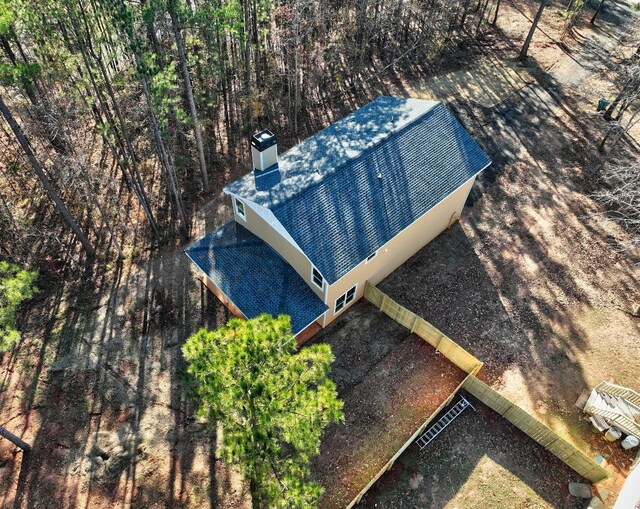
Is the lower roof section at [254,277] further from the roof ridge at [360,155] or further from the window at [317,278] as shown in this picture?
the roof ridge at [360,155]

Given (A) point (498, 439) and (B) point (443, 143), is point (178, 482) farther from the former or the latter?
(B) point (443, 143)

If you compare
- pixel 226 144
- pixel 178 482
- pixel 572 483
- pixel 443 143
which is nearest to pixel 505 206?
pixel 443 143

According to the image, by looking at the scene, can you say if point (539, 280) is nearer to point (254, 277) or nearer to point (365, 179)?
point (365, 179)

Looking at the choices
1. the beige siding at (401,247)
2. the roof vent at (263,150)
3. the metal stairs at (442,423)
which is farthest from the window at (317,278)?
the metal stairs at (442,423)

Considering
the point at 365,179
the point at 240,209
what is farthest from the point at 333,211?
the point at 240,209

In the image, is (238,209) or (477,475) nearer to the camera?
(477,475)
